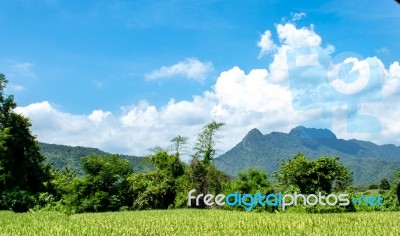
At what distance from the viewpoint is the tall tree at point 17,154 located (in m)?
43.3

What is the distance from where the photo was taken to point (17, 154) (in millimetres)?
45844

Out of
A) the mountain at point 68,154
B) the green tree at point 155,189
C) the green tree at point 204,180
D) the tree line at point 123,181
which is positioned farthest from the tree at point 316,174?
the mountain at point 68,154

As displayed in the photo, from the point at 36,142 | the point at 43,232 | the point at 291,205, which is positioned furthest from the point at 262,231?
the point at 36,142

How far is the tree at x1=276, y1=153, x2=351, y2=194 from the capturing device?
38031 mm

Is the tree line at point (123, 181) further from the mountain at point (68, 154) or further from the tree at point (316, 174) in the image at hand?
the mountain at point (68, 154)

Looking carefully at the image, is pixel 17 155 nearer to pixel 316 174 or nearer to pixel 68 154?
pixel 316 174

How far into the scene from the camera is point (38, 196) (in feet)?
144

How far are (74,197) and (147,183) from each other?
6762 mm

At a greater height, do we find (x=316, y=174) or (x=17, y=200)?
(x=316, y=174)

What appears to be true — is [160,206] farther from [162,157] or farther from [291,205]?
[291,205]

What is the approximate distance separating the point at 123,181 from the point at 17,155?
1116cm
